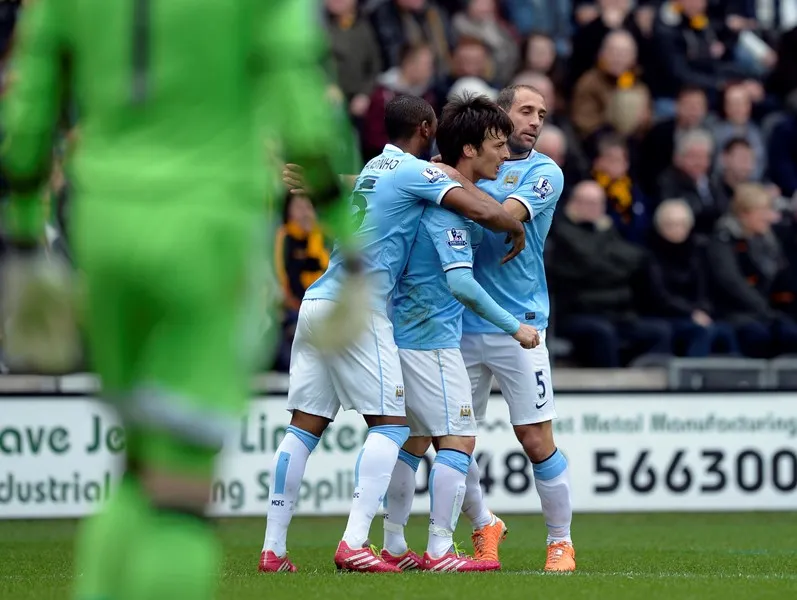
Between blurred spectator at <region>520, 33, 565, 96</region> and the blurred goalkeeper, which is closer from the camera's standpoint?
the blurred goalkeeper

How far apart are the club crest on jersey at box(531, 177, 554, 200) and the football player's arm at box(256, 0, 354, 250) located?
4.05 m

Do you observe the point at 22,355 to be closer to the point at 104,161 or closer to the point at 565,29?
the point at 104,161

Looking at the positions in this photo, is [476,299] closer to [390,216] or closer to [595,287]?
[390,216]

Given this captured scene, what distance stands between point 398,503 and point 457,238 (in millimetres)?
1529

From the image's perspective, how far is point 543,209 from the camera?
8945 mm

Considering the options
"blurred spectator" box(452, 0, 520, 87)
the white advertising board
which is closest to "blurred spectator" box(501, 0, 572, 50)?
"blurred spectator" box(452, 0, 520, 87)

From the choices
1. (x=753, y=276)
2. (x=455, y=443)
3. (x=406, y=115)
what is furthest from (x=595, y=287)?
(x=455, y=443)

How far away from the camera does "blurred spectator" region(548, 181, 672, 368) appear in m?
14.9

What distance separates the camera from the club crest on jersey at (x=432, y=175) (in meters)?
8.46

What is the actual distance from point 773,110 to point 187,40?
1441 centimetres

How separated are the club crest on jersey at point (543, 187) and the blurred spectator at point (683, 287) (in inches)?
257

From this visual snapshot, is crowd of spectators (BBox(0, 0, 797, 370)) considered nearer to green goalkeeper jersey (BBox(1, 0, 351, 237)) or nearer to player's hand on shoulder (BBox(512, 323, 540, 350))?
A: player's hand on shoulder (BBox(512, 323, 540, 350))

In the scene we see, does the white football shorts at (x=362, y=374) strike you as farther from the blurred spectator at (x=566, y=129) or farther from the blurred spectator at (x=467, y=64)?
the blurred spectator at (x=467, y=64)

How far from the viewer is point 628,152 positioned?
16.8 metres
